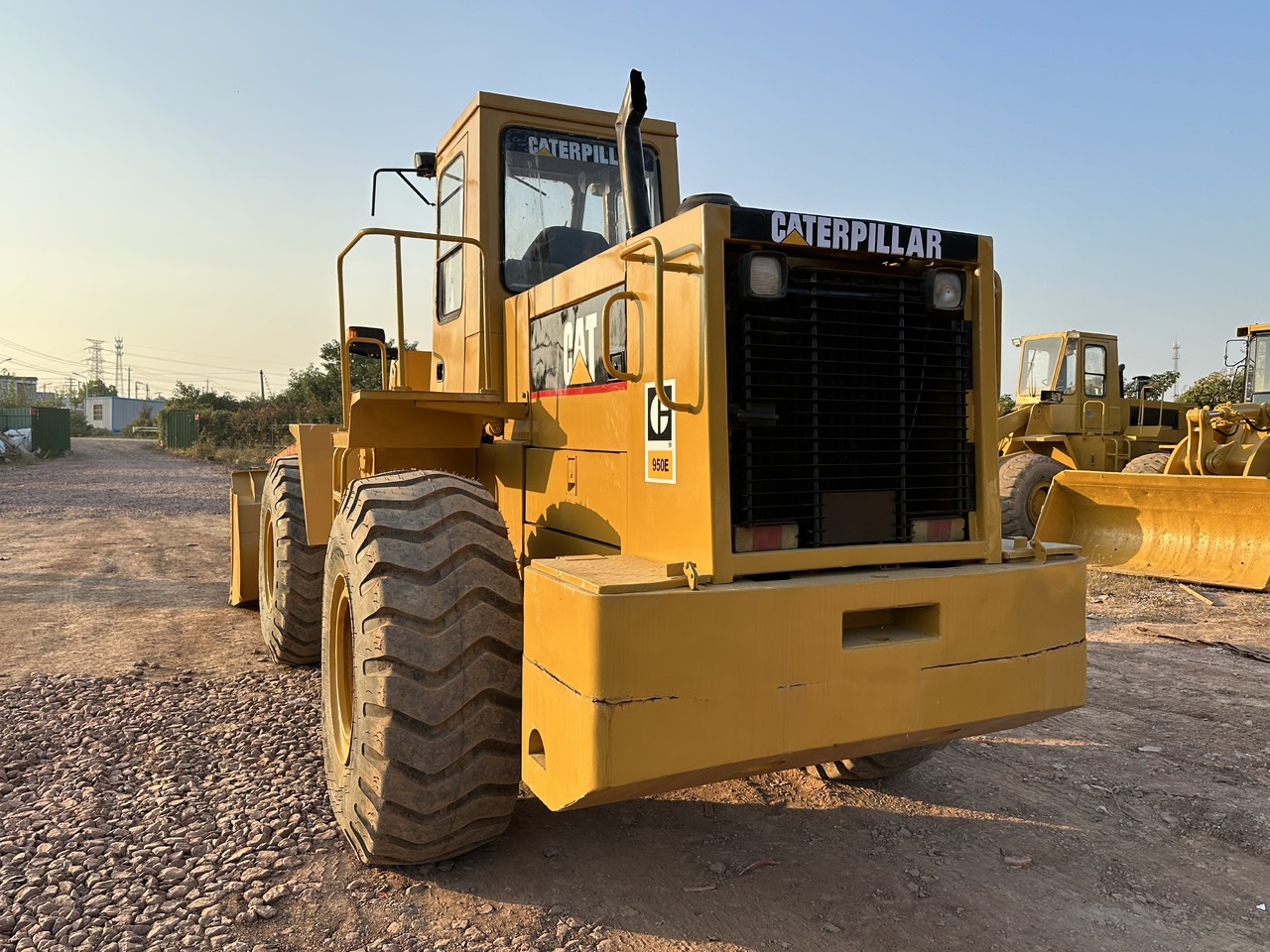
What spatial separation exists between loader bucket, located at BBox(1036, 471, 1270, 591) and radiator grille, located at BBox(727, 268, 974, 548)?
6192mm

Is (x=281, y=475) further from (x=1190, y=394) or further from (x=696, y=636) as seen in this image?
(x=1190, y=394)

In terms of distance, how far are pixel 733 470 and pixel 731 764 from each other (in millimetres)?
919

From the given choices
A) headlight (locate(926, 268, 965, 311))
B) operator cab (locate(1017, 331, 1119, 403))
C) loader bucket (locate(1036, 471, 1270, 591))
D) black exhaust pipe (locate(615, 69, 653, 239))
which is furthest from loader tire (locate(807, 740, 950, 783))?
operator cab (locate(1017, 331, 1119, 403))

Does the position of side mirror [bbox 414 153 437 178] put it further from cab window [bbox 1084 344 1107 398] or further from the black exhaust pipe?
cab window [bbox 1084 344 1107 398]

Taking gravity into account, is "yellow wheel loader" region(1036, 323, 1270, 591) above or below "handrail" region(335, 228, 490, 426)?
below

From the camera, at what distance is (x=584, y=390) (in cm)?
361

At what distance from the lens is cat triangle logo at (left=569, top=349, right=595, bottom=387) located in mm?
3578

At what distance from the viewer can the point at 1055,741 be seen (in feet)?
15.8

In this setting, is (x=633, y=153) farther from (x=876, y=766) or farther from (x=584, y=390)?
(x=876, y=766)

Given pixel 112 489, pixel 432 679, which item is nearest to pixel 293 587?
pixel 432 679

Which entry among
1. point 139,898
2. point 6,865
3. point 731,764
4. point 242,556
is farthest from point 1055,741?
point 242,556

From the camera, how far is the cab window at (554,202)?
4.49 metres

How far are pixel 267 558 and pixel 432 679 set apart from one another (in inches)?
167

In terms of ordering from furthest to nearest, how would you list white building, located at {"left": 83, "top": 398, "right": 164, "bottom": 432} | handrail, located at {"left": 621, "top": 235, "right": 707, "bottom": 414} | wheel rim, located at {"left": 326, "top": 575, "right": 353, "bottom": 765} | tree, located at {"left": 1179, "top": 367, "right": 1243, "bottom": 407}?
white building, located at {"left": 83, "top": 398, "right": 164, "bottom": 432} < tree, located at {"left": 1179, "top": 367, "right": 1243, "bottom": 407} < wheel rim, located at {"left": 326, "top": 575, "right": 353, "bottom": 765} < handrail, located at {"left": 621, "top": 235, "right": 707, "bottom": 414}
